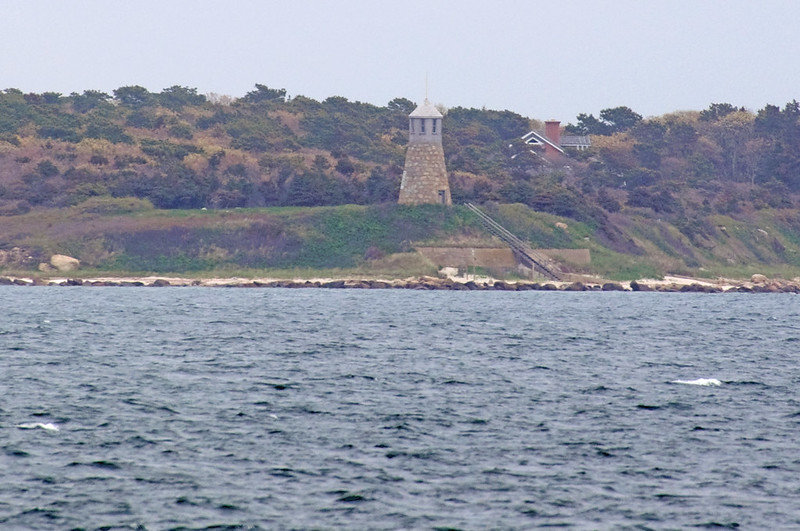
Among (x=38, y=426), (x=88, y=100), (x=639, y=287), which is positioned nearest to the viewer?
(x=38, y=426)

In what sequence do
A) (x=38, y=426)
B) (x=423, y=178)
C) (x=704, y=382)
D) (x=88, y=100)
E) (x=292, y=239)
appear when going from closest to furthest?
(x=38, y=426)
(x=704, y=382)
(x=292, y=239)
(x=423, y=178)
(x=88, y=100)

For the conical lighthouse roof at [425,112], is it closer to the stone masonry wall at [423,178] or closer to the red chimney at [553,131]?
the stone masonry wall at [423,178]

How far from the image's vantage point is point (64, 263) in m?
96.5

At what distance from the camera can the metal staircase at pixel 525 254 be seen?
9769 centimetres

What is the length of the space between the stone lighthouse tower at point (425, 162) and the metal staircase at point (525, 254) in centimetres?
472

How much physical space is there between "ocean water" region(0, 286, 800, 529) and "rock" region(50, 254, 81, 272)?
132 feet

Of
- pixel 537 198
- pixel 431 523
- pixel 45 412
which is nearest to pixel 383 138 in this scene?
pixel 537 198

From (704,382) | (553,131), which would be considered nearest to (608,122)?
(553,131)

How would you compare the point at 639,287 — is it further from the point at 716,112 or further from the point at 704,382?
the point at 716,112

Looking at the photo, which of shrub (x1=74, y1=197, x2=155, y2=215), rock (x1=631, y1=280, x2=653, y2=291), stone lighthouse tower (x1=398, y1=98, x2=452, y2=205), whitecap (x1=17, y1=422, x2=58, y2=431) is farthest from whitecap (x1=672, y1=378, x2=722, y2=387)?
shrub (x1=74, y1=197, x2=155, y2=215)

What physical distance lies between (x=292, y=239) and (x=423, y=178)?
1286cm

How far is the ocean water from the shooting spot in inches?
837

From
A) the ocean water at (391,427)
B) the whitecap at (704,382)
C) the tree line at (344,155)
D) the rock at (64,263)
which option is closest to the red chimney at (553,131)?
the tree line at (344,155)

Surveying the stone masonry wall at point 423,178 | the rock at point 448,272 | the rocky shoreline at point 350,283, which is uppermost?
the stone masonry wall at point 423,178
